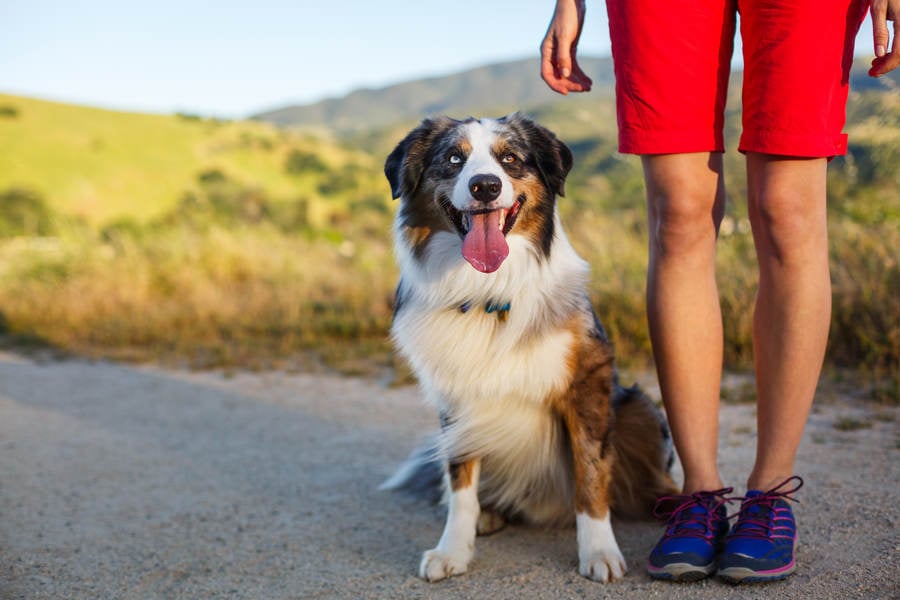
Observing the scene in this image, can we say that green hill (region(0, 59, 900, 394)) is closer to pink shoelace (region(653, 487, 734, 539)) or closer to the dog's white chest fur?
the dog's white chest fur

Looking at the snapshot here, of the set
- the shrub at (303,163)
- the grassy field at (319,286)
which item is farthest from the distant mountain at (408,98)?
the grassy field at (319,286)

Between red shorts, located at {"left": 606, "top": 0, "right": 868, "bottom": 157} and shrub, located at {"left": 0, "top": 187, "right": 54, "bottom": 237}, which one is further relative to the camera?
shrub, located at {"left": 0, "top": 187, "right": 54, "bottom": 237}

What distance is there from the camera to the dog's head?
2.74 meters

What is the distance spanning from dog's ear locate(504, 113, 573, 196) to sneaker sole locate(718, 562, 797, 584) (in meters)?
1.49

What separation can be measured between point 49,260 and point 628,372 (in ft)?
28.2

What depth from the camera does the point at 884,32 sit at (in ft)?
7.15

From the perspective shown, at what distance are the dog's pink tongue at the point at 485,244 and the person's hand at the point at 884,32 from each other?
128 cm

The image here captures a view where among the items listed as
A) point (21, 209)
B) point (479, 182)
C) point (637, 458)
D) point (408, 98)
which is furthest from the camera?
point (408, 98)

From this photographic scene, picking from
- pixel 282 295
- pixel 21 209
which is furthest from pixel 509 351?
pixel 21 209

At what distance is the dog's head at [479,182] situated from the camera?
8.98ft

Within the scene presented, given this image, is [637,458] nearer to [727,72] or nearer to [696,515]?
[696,515]

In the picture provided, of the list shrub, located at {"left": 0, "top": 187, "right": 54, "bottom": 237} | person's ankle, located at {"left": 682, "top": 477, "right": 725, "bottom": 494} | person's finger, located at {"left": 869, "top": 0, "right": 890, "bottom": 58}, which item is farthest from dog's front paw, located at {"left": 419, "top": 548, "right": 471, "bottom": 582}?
shrub, located at {"left": 0, "top": 187, "right": 54, "bottom": 237}

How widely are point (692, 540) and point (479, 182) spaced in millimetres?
1386

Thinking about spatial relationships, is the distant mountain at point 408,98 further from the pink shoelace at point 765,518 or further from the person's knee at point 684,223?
the pink shoelace at point 765,518
